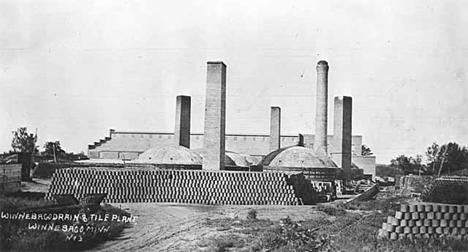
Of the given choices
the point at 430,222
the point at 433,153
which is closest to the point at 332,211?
the point at 430,222

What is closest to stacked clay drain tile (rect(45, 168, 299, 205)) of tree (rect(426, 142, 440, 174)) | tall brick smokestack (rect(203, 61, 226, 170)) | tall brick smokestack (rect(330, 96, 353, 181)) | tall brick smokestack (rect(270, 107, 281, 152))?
tall brick smokestack (rect(203, 61, 226, 170))

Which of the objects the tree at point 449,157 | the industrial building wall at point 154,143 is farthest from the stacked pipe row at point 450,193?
the industrial building wall at point 154,143

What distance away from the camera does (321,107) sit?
33.0 metres

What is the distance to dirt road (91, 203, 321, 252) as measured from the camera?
33.6 ft

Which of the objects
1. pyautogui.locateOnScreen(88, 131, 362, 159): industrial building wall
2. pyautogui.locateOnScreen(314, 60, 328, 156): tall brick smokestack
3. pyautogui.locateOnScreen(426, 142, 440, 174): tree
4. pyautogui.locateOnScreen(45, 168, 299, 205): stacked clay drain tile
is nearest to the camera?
pyautogui.locateOnScreen(45, 168, 299, 205): stacked clay drain tile

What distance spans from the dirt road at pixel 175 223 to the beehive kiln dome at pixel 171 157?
8.01 metres

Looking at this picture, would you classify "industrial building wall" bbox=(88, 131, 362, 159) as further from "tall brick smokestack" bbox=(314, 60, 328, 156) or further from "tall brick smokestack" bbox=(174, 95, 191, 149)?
"tall brick smokestack" bbox=(174, 95, 191, 149)

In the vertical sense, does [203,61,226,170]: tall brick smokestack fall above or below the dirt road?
above

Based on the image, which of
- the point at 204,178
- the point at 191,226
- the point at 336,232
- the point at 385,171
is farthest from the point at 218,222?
the point at 385,171

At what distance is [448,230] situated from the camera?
9.75m

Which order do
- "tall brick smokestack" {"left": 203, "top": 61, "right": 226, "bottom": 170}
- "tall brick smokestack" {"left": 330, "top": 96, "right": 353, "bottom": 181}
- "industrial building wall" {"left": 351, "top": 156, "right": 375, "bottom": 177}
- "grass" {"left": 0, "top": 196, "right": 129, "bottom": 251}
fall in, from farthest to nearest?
"industrial building wall" {"left": 351, "top": 156, "right": 375, "bottom": 177} → "tall brick smokestack" {"left": 330, "top": 96, "right": 353, "bottom": 181} → "tall brick smokestack" {"left": 203, "top": 61, "right": 226, "bottom": 170} → "grass" {"left": 0, "top": 196, "right": 129, "bottom": 251}

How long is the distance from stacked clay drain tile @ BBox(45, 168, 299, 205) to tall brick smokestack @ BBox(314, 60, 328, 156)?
1445 cm

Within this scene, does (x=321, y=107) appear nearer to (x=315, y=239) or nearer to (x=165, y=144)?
(x=165, y=144)

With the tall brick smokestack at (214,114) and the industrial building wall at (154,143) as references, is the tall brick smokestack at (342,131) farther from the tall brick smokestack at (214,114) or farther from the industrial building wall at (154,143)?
the tall brick smokestack at (214,114)
